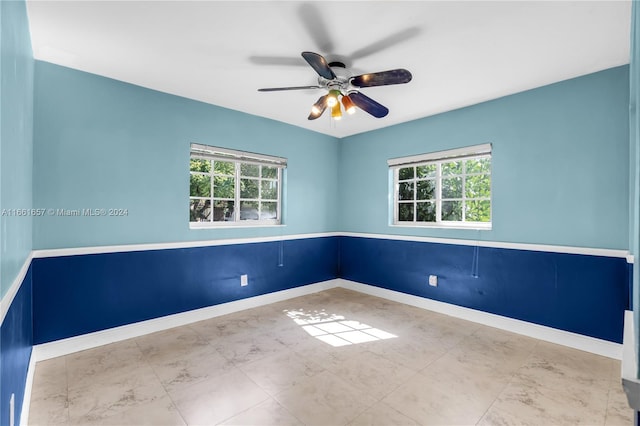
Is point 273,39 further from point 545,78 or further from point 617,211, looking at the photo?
point 617,211

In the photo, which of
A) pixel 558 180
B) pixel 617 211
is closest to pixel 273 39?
pixel 558 180

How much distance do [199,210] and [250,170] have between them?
2.76ft

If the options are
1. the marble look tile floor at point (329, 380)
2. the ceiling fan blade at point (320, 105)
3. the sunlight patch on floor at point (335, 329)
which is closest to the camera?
the marble look tile floor at point (329, 380)

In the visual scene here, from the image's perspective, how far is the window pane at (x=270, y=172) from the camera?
411 centimetres

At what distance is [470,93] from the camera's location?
10.2 feet

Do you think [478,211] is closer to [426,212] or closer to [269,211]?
[426,212]

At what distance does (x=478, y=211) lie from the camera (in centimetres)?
354

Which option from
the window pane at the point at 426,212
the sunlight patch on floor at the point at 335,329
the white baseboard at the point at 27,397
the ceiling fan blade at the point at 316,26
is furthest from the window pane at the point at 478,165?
the white baseboard at the point at 27,397

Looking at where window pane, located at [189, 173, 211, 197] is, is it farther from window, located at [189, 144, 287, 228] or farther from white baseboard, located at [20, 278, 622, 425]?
white baseboard, located at [20, 278, 622, 425]

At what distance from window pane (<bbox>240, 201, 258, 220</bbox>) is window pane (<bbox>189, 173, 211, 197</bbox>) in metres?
0.48

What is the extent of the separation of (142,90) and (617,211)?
442cm

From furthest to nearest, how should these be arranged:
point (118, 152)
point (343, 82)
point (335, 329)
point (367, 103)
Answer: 1. point (335, 329)
2. point (118, 152)
3. point (367, 103)
4. point (343, 82)

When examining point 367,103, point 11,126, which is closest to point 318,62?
point 367,103

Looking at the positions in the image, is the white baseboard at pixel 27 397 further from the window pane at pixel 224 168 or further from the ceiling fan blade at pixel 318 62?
the ceiling fan blade at pixel 318 62
